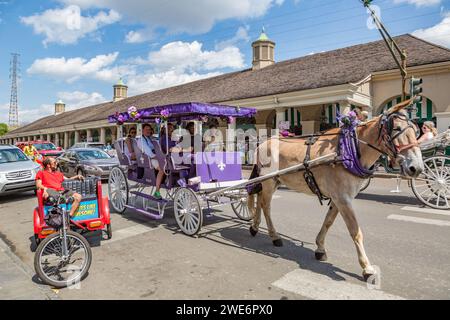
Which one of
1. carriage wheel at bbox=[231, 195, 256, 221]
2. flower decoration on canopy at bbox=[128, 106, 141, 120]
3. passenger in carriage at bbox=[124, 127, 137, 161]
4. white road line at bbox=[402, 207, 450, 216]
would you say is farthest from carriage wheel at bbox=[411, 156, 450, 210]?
passenger in carriage at bbox=[124, 127, 137, 161]

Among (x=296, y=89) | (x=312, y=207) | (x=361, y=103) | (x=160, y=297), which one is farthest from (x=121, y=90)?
(x=160, y=297)

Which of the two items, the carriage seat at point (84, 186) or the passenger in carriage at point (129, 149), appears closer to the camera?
the carriage seat at point (84, 186)

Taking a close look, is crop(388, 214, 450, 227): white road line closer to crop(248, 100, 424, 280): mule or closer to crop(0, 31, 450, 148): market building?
crop(248, 100, 424, 280): mule

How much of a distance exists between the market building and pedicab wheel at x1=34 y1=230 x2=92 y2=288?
11017 mm

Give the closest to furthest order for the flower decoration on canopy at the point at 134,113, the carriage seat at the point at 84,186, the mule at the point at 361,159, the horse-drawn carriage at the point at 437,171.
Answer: the mule at the point at 361,159 < the carriage seat at the point at 84,186 < the flower decoration on canopy at the point at 134,113 < the horse-drawn carriage at the point at 437,171

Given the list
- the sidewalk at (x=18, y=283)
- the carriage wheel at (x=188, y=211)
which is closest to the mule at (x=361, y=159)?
the carriage wheel at (x=188, y=211)

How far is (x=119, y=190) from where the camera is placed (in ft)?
27.2

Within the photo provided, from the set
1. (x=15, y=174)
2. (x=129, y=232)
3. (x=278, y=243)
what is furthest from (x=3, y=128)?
(x=278, y=243)

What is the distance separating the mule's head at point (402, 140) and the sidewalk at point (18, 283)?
4.27m

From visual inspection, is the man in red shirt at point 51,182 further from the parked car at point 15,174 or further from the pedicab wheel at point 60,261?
the parked car at point 15,174

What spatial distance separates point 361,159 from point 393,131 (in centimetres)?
57

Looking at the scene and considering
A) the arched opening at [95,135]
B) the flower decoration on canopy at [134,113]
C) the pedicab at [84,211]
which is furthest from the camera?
the arched opening at [95,135]

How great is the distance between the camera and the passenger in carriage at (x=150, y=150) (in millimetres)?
7003

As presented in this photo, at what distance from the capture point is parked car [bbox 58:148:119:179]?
1470 cm
